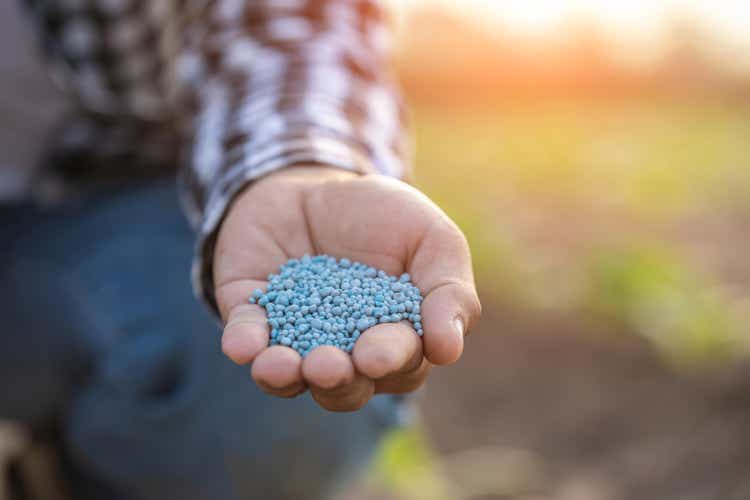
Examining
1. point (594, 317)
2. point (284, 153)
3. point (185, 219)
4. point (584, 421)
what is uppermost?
point (594, 317)

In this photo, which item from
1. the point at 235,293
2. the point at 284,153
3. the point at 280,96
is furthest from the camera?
the point at 280,96

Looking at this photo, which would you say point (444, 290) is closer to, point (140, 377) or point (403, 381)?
point (403, 381)

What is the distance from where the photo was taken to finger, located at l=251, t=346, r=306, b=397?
60 cm

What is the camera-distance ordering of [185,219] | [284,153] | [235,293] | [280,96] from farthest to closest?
[185,219]
[280,96]
[284,153]
[235,293]

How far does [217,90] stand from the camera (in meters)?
1.04

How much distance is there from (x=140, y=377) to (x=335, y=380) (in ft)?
1.63

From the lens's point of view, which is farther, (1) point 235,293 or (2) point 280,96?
(2) point 280,96

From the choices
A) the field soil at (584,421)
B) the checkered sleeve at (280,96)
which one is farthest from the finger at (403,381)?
the field soil at (584,421)

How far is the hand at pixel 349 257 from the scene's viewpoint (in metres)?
0.61

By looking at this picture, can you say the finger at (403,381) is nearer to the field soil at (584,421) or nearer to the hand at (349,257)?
the hand at (349,257)

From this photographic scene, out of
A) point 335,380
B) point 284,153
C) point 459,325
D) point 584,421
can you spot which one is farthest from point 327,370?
point 584,421

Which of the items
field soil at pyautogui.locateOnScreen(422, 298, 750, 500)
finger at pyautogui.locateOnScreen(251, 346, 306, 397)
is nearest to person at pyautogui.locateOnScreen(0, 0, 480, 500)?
finger at pyautogui.locateOnScreen(251, 346, 306, 397)

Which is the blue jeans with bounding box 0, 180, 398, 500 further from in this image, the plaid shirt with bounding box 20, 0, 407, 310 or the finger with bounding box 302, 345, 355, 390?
the finger with bounding box 302, 345, 355, 390

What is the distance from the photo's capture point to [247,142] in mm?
901
